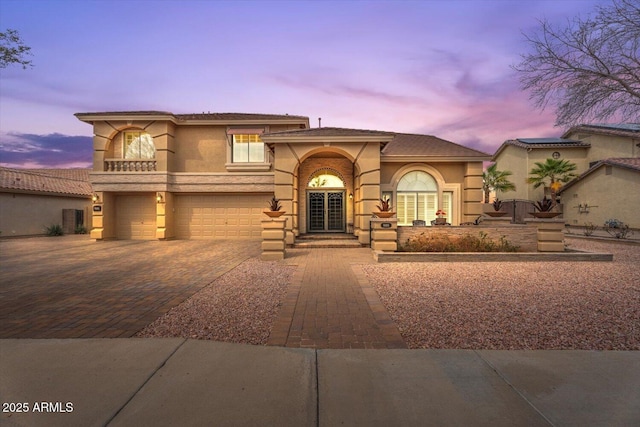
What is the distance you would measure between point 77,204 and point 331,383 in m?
28.4

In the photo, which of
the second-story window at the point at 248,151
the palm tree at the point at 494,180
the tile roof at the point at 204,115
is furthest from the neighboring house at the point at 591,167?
the second-story window at the point at 248,151

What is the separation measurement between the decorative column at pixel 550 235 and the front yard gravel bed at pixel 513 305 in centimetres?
185

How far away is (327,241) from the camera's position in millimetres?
14336

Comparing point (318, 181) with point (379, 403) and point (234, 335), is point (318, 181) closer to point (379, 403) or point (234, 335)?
point (234, 335)

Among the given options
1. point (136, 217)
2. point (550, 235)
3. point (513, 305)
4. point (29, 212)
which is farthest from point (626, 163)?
point (29, 212)

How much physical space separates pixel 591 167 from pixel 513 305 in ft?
76.9

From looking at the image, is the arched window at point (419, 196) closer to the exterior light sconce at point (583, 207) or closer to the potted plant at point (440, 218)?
the potted plant at point (440, 218)

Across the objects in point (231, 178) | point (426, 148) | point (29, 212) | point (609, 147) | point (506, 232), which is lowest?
point (506, 232)

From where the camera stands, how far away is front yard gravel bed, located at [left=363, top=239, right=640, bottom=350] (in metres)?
4.20

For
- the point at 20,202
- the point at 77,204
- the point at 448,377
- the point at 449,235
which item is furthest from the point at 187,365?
the point at 77,204

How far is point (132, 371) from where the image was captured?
3344 mm

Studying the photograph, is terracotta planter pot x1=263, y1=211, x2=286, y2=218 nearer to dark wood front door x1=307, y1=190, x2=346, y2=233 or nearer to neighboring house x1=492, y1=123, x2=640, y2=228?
dark wood front door x1=307, y1=190, x2=346, y2=233

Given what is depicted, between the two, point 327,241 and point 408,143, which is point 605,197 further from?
point 327,241

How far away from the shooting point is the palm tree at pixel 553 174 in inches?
1005
